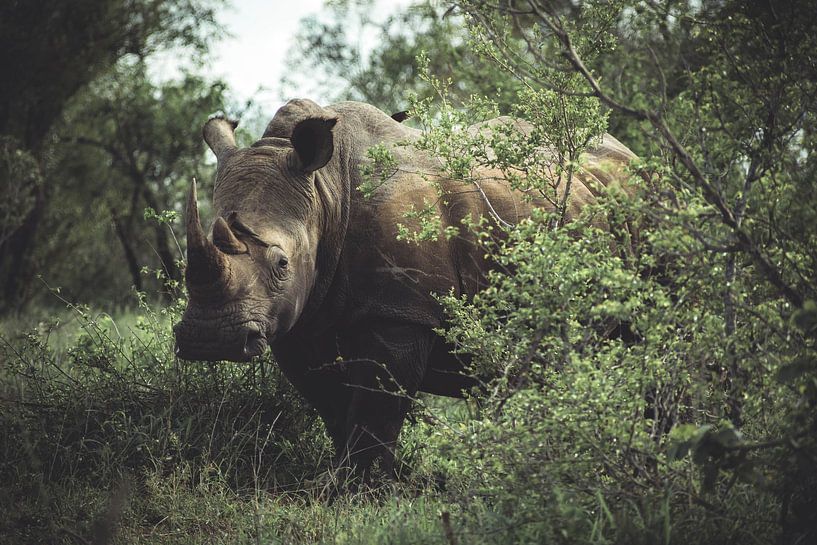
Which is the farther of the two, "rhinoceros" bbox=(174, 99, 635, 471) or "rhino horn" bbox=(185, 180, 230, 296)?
"rhinoceros" bbox=(174, 99, 635, 471)

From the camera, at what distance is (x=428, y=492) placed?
475 centimetres

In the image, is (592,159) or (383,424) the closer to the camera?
(383,424)

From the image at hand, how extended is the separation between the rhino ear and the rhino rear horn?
20.2 inches

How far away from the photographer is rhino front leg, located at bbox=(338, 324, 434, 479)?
18.4ft

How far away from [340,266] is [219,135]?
113 centimetres

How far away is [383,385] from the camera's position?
555 cm

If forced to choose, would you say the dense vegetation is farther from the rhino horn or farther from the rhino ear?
the rhino horn

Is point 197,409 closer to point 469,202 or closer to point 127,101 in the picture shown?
point 469,202

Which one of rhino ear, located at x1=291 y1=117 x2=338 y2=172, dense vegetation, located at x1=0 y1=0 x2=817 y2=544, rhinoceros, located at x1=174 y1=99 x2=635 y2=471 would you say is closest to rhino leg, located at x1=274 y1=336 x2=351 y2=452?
rhinoceros, located at x1=174 y1=99 x2=635 y2=471

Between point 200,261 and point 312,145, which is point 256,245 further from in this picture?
point 312,145

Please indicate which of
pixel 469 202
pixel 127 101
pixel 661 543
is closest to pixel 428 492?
pixel 661 543

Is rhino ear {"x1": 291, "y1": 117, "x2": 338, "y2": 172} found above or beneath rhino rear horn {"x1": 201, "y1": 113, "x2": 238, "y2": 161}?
above

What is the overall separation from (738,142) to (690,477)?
56.6 inches

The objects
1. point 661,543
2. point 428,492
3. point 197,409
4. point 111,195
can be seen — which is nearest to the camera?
point 661,543
